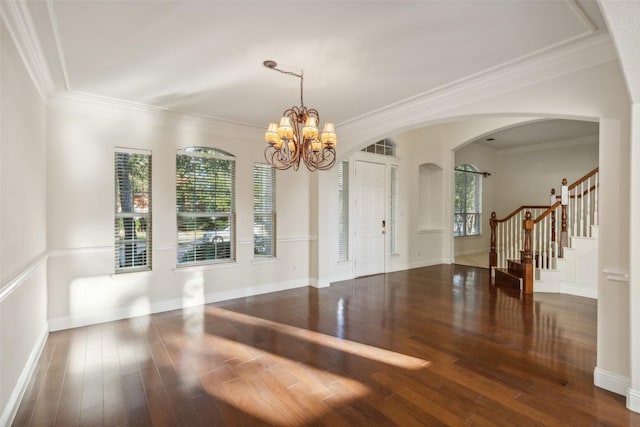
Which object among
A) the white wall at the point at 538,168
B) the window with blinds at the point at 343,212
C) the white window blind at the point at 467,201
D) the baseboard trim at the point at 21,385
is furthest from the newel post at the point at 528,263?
the baseboard trim at the point at 21,385

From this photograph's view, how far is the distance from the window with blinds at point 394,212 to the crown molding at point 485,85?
250 cm

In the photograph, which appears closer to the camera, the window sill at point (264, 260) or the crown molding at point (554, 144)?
the window sill at point (264, 260)

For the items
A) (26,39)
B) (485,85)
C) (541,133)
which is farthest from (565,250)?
(26,39)

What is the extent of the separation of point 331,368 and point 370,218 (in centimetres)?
418

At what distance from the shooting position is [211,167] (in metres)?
4.73

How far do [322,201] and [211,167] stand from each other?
198 cm

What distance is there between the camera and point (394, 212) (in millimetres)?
7094

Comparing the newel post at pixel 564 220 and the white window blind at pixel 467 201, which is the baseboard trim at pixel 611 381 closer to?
the newel post at pixel 564 220

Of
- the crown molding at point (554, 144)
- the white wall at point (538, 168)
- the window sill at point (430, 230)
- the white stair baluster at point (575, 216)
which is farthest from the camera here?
the white wall at point (538, 168)

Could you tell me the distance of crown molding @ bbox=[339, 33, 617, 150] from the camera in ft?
8.21

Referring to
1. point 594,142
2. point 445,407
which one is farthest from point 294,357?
point 594,142

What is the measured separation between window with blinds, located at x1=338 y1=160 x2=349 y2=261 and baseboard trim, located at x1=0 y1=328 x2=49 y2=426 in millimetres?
4463

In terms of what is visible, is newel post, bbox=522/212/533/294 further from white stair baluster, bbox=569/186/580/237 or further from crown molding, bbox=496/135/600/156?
crown molding, bbox=496/135/600/156

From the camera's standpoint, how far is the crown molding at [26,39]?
79.2 inches
